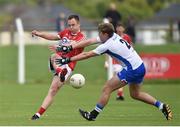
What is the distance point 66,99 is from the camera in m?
25.6

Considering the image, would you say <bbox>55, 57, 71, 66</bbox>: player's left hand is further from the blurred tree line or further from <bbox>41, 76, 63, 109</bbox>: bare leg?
the blurred tree line

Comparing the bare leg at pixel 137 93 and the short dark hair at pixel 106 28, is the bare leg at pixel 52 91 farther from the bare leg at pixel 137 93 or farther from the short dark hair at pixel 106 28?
the short dark hair at pixel 106 28

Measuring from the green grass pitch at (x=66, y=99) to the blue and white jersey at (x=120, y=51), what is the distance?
1.20 meters

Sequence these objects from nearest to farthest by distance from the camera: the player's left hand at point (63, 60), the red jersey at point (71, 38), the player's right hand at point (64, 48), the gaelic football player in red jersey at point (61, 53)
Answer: the player's left hand at point (63, 60) → the player's right hand at point (64, 48) → the gaelic football player in red jersey at point (61, 53) → the red jersey at point (71, 38)

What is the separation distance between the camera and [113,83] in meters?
18.1

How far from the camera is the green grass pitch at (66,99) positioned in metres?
18.2

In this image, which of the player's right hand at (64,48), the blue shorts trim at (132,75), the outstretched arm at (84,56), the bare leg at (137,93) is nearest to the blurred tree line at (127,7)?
the player's right hand at (64,48)

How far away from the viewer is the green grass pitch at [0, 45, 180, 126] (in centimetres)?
1820

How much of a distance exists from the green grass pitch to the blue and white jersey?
1204 millimetres

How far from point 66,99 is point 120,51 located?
796 cm

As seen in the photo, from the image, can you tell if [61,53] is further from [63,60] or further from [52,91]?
[63,60]

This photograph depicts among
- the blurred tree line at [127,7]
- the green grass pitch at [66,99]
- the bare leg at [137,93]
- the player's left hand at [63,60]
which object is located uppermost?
the player's left hand at [63,60]

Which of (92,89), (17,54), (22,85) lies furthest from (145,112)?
(17,54)

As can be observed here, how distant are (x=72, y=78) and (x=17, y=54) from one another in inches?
672
